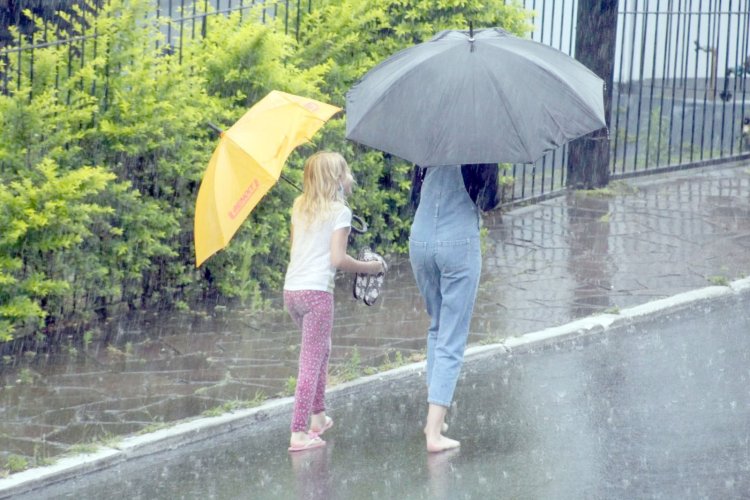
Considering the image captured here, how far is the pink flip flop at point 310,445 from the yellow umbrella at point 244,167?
41.3 inches

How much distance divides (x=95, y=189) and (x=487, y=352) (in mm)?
2680

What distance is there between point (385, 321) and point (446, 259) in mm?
2646

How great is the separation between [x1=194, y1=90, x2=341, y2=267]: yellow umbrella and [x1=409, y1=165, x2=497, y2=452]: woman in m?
0.69

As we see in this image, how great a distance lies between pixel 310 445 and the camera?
251 inches

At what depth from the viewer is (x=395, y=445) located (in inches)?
253

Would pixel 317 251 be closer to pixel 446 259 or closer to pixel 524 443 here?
pixel 446 259

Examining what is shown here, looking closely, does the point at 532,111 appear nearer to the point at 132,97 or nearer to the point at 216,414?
the point at 216,414

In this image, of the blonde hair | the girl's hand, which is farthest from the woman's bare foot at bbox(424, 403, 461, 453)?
the blonde hair

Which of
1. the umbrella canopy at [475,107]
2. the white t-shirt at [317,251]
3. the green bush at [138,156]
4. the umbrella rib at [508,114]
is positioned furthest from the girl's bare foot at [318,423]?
the green bush at [138,156]

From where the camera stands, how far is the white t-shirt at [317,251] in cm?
610

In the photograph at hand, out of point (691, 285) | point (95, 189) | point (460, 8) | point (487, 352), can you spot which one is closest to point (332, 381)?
point (487, 352)

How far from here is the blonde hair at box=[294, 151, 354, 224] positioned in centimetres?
607

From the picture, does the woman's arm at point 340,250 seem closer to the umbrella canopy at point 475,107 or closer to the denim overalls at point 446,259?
the denim overalls at point 446,259

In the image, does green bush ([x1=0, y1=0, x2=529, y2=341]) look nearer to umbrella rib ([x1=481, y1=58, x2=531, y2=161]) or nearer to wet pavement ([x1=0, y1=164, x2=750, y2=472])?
wet pavement ([x1=0, y1=164, x2=750, y2=472])
